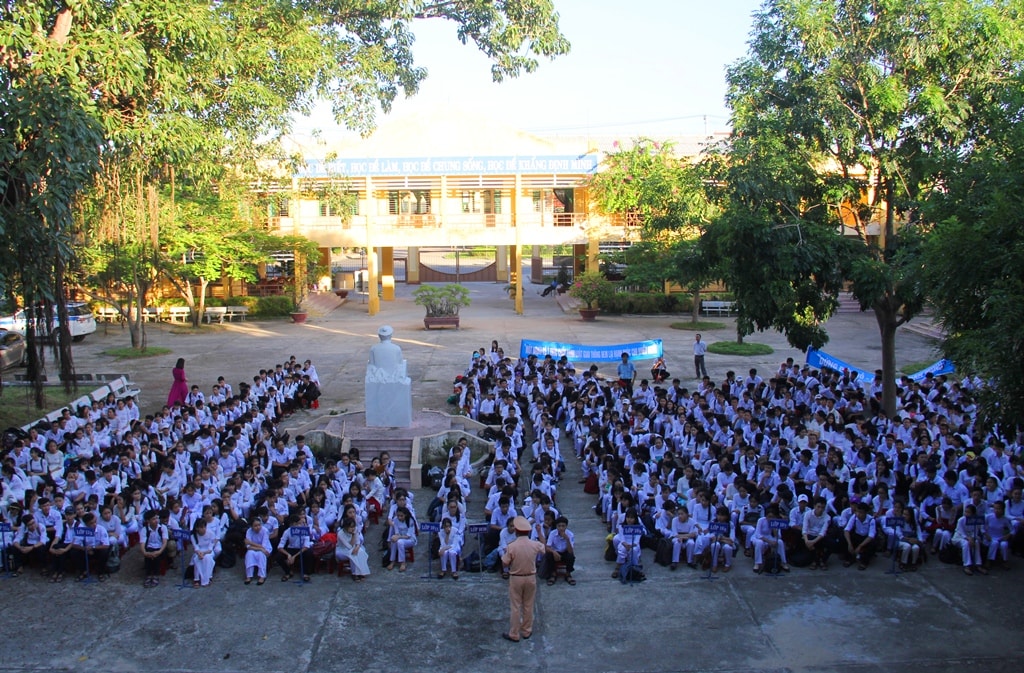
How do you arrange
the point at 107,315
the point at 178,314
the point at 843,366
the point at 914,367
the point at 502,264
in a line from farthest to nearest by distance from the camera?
the point at 502,264, the point at 178,314, the point at 107,315, the point at 914,367, the point at 843,366

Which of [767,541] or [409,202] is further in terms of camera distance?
[409,202]

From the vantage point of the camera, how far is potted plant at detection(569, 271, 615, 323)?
31031mm

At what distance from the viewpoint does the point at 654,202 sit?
1074 inches

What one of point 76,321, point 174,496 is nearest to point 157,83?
point 174,496

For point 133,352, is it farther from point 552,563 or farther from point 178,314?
point 552,563

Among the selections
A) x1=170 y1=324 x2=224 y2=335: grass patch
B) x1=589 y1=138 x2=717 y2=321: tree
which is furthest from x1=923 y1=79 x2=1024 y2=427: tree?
x1=170 y1=324 x2=224 y2=335: grass patch

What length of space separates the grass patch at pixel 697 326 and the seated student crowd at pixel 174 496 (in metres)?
18.4

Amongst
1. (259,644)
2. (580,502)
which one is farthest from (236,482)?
(580,502)

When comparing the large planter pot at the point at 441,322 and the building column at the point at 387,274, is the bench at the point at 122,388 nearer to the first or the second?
the large planter pot at the point at 441,322

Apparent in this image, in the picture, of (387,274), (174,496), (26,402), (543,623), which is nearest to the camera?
Answer: (543,623)

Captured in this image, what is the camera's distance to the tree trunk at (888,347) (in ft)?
46.3

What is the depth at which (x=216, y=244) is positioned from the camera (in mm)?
27562

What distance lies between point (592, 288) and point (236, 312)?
1281cm

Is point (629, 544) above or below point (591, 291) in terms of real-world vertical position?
below
